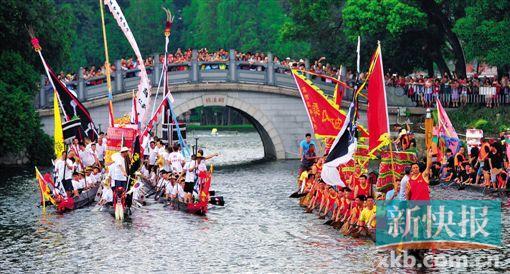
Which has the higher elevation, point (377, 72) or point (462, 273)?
point (377, 72)

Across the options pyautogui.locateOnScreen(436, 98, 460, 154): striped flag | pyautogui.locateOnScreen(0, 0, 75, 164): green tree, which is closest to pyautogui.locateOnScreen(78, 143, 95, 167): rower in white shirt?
pyautogui.locateOnScreen(0, 0, 75, 164): green tree

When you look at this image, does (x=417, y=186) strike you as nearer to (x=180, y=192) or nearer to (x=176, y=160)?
(x=180, y=192)

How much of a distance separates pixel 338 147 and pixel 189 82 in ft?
88.7

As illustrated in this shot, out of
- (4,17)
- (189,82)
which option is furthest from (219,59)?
(4,17)

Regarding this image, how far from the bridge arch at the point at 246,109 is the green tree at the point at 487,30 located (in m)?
10.4

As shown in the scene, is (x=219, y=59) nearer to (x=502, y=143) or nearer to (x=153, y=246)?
(x=502, y=143)

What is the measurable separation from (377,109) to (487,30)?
26014mm

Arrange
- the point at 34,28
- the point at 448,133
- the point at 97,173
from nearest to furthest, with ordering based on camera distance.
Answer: the point at 97,173 → the point at 448,133 → the point at 34,28

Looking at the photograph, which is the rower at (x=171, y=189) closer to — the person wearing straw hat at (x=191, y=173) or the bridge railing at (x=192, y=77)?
the person wearing straw hat at (x=191, y=173)

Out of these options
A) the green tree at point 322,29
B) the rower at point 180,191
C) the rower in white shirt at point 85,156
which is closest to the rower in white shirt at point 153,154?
the rower in white shirt at point 85,156

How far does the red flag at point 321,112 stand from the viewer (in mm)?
38750

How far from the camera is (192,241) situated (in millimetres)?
32656

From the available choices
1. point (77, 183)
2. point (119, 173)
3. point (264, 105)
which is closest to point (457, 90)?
point (264, 105)

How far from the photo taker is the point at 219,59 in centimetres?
5966
